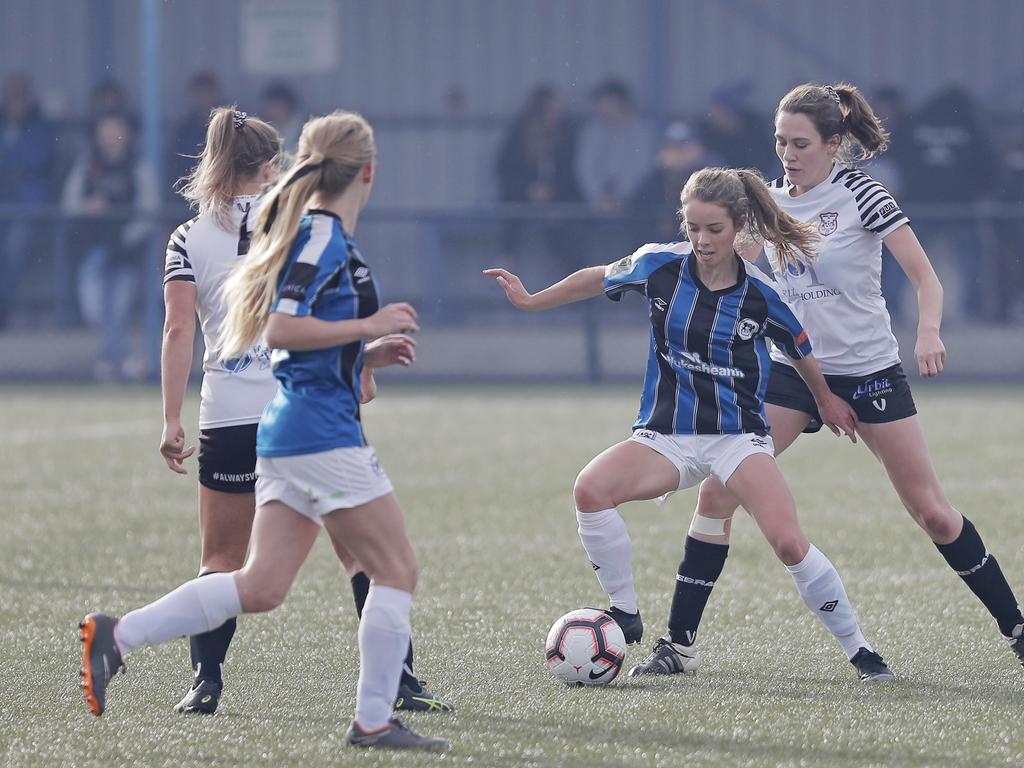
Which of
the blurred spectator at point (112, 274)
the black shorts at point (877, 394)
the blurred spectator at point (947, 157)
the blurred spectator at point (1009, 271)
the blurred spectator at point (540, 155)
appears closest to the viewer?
the black shorts at point (877, 394)

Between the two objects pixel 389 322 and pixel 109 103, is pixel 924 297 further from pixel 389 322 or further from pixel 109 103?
pixel 109 103

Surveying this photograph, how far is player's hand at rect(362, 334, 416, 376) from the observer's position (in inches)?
166

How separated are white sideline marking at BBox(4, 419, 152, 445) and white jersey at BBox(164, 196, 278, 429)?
22.9 ft

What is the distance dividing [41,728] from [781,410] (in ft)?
7.89

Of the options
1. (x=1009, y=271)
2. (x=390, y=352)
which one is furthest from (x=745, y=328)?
(x=1009, y=271)

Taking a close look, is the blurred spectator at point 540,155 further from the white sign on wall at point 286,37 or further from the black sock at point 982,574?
the black sock at point 982,574

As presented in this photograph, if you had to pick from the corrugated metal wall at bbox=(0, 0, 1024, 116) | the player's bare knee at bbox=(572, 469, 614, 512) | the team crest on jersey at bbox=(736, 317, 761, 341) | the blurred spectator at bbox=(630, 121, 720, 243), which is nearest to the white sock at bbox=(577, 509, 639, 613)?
the player's bare knee at bbox=(572, 469, 614, 512)

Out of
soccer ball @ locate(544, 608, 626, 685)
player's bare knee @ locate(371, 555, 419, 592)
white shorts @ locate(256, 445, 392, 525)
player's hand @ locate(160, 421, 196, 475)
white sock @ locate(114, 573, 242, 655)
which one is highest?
white shorts @ locate(256, 445, 392, 525)

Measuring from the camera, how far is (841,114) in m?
5.16

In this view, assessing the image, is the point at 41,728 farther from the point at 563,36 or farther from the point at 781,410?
the point at 563,36

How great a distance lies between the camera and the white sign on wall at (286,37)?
17156mm

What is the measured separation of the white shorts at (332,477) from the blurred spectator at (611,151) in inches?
472

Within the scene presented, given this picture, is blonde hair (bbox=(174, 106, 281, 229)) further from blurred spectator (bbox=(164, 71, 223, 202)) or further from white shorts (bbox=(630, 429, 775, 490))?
blurred spectator (bbox=(164, 71, 223, 202))

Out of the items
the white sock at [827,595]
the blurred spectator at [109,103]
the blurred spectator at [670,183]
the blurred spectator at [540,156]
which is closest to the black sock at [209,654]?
the white sock at [827,595]
